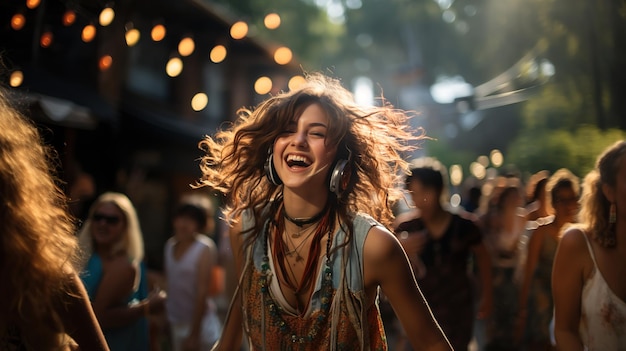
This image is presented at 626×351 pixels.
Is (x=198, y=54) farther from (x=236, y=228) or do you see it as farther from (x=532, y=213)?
(x=236, y=228)

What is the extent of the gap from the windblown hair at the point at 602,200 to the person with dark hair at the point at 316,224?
102 centimetres

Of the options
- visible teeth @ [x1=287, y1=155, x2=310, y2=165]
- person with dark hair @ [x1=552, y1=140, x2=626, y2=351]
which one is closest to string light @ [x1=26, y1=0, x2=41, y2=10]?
visible teeth @ [x1=287, y1=155, x2=310, y2=165]

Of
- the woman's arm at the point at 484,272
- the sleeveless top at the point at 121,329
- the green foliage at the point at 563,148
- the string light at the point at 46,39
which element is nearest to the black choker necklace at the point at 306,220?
the sleeveless top at the point at 121,329

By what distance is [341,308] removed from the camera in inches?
127

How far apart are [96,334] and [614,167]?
8.75 feet

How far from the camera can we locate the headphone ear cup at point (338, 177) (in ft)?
11.0

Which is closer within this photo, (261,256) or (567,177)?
(261,256)

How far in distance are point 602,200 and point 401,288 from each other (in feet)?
4.73

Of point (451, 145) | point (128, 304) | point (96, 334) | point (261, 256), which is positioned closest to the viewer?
point (96, 334)

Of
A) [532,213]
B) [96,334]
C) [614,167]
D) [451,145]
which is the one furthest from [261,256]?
[451,145]

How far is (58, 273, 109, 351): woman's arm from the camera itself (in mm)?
2693

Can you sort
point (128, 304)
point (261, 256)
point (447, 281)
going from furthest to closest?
1. point (447, 281)
2. point (128, 304)
3. point (261, 256)

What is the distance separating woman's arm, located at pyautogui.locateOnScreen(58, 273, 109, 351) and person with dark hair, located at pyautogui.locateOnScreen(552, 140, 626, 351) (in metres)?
2.31

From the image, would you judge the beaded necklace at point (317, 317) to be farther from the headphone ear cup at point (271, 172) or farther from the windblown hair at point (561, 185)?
the windblown hair at point (561, 185)
